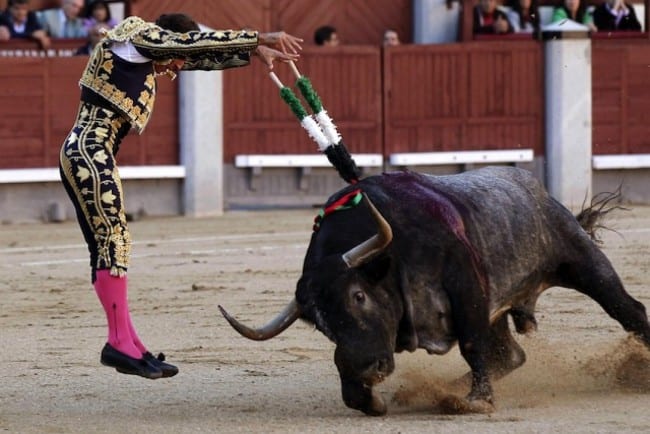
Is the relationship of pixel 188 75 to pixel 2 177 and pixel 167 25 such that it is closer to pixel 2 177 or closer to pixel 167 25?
pixel 2 177

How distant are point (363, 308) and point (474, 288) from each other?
0.33m

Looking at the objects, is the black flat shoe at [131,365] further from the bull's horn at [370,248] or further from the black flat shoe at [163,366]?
the bull's horn at [370,248]

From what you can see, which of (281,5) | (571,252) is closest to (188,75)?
(281,5)

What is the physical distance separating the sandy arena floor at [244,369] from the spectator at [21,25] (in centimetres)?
266

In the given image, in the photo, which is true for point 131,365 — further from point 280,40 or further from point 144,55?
point 280,40

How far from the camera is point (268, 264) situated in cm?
743

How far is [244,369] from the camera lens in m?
4.66

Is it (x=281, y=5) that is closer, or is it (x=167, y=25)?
(x=167, y=25)

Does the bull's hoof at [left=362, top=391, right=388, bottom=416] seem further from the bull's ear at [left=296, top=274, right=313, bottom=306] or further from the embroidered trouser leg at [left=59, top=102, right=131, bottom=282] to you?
the embroidered trouser leg at [left=59, top=102, right=131, bottom=282]

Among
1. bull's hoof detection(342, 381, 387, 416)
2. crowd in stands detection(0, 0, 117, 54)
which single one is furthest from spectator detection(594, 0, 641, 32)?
bull's hoof detection(342, 381, 387, 416)

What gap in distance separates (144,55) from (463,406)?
3.72 feet

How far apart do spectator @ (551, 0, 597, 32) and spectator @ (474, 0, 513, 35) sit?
47 cm

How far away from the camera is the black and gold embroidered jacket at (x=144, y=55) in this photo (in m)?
3.89

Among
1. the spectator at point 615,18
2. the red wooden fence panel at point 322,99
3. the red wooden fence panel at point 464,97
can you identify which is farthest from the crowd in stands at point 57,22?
the spectator at point 615,18
